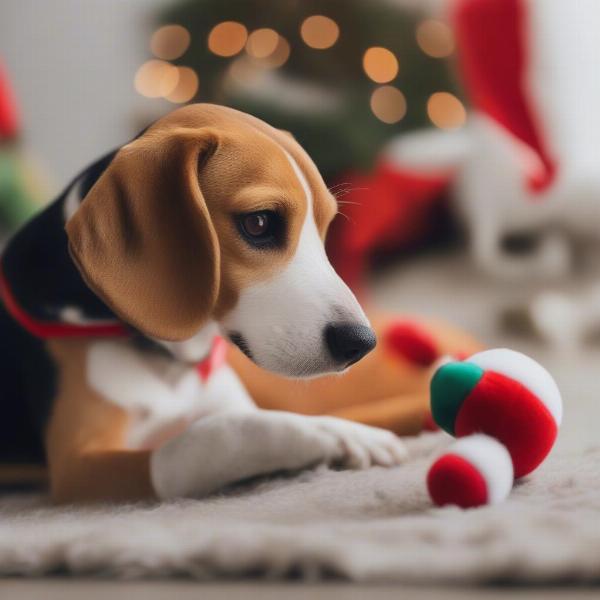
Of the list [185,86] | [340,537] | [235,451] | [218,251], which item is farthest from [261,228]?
[185,86]

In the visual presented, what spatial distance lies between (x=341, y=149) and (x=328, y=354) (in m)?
1.30

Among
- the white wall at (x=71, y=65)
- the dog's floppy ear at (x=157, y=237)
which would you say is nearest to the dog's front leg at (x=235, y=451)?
the dog's floppy ear at (x=157, y=237)

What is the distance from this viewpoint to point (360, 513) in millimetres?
766

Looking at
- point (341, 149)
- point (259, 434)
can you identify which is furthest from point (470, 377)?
point (341, 149)

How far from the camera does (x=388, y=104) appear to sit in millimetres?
2520

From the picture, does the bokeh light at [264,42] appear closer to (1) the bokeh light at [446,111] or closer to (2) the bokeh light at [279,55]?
(2) the bokeh light at [279,55]

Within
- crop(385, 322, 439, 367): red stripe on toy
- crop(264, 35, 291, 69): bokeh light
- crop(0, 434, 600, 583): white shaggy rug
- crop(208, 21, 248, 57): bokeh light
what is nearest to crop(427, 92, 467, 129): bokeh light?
crop(264, 35, 291, 69): bokeh light

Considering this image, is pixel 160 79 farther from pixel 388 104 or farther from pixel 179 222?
pixel 179 222

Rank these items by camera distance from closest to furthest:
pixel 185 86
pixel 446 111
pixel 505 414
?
pixel 505 414 → pixel 185 86 → pixel 446 111

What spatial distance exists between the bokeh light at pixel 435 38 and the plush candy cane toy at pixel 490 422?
5.99ft

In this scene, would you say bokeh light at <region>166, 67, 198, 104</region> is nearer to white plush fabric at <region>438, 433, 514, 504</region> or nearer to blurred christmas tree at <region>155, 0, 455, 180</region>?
blurred christmas tree at <region>155, 0, 455, 180</region>

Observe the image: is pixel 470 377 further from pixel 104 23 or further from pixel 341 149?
pixel 104 23

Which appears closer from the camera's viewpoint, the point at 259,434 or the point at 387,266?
the point at 259,434

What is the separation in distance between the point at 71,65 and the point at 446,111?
1.64 metres
